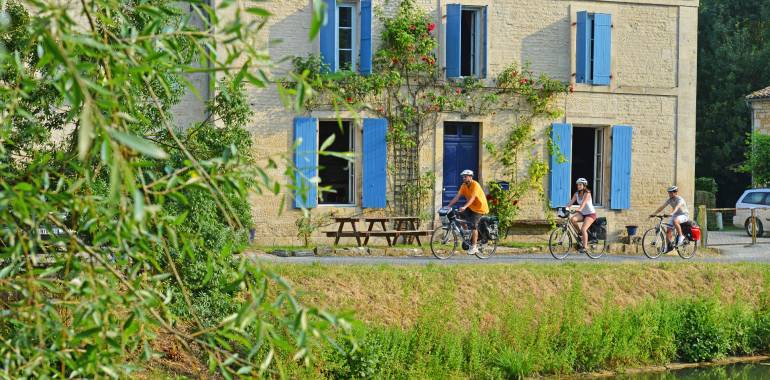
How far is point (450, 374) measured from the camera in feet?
43.0

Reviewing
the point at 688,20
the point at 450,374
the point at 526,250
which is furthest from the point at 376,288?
the point at 688,20

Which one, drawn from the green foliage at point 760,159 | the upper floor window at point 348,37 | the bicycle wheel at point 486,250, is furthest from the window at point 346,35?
the green foliage at point 760,159

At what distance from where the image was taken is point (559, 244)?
1844 centimetres

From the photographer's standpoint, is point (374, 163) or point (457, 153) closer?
point (374, 163)

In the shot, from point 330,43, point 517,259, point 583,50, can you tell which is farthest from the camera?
point 583,50

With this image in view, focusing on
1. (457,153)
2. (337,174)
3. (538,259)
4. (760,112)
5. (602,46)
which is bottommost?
(538,259)

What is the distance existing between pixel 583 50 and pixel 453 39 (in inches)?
100

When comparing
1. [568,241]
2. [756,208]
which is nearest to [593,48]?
[568,241]

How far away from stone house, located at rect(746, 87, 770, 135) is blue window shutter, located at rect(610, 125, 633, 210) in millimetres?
12077

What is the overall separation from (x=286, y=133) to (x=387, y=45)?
2455 mm

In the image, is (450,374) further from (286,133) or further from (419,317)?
(286,133)

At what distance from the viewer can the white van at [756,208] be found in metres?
27.4

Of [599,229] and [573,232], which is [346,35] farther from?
Answer: [599,229]

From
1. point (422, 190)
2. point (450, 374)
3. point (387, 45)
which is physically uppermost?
point (387, 45)
